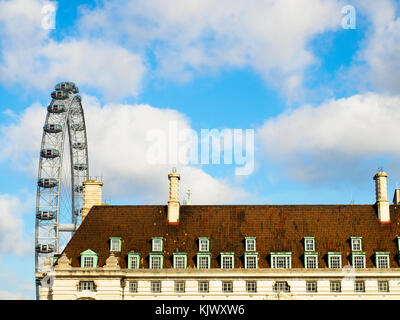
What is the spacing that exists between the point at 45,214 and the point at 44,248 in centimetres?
555

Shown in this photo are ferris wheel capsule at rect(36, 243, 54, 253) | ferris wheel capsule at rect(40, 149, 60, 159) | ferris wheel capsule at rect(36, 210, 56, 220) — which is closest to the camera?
ferris wheel capsule at rect(36, 243, 54, 253)

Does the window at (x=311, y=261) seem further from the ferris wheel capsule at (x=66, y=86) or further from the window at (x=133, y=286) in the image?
the ferris wheel capsule at (x=66, y=86)

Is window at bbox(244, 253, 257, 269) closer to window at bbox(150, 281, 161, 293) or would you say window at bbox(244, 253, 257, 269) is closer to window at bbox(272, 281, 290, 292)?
window at bbox(272, 281, 290, 292)

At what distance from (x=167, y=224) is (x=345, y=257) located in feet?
61.2

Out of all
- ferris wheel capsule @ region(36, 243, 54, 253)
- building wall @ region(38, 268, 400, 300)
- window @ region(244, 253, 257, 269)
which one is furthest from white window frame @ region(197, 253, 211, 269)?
ferris wheel capsule @ region(36, 243, 54, 253)

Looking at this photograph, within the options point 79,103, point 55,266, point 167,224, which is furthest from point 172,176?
point 79,103

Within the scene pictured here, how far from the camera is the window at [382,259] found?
67.3m

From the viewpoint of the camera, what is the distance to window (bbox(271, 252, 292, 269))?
67.6 metres

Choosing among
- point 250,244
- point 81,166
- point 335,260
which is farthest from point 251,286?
point 81,166

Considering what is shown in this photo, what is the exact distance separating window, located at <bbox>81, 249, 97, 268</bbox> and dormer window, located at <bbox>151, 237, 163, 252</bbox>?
19.4ft

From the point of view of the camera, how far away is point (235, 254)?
68.6 m

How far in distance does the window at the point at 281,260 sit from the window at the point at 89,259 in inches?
700

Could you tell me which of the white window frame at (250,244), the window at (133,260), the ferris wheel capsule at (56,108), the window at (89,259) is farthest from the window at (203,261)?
the ferris wheel capsule at (56,108)

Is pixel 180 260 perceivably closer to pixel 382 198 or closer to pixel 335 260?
pixel 335 260
